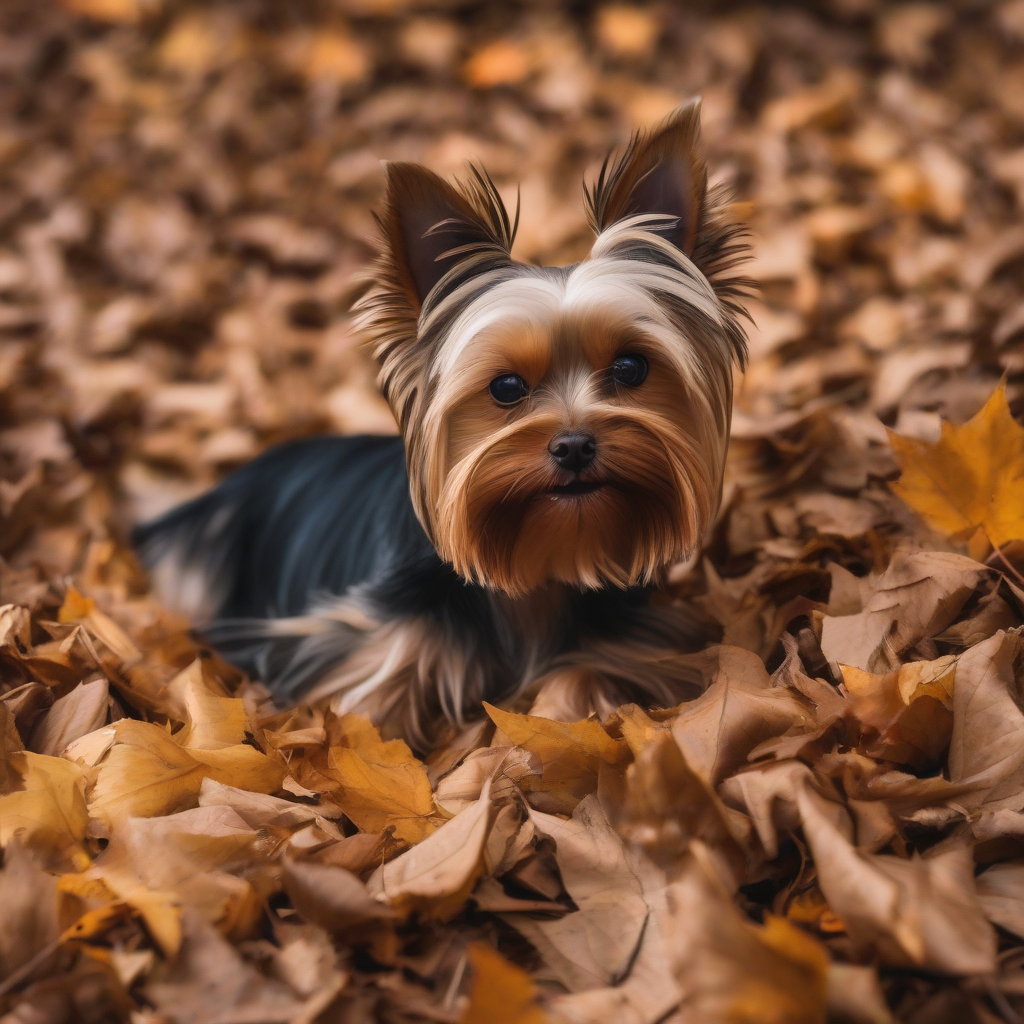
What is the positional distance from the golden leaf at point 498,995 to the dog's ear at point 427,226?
5.48 ft

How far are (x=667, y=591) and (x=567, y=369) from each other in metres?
0.95

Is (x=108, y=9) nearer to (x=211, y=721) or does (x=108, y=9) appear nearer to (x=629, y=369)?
(x=629, y=369)

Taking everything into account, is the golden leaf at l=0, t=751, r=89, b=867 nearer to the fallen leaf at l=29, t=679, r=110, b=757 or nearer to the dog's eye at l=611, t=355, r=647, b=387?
the fallen leaf at l=29, t=679, r=110, b=757

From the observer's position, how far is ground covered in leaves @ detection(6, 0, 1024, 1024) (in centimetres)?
154

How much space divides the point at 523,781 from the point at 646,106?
15.3ft

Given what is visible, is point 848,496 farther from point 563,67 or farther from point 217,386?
point 563,67

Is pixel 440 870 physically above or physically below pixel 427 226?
below

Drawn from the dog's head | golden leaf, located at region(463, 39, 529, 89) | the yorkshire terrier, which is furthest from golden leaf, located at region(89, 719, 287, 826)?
golden leaf, located at region(463, 39, 529, 89)

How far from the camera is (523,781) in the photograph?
203cm

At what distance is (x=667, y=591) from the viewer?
3031mm

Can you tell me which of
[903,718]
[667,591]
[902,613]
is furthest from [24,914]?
[667,591]

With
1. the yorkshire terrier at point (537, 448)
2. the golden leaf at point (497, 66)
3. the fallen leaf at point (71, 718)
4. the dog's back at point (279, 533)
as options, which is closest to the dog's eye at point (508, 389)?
the yorkshire terrier at point (537, 448)

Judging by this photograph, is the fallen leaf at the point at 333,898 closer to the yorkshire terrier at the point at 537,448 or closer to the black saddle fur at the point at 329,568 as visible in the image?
the yorkshire terrier at the point at 537,448

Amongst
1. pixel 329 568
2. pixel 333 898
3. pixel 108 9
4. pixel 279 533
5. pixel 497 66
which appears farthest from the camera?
pixel 108 9
